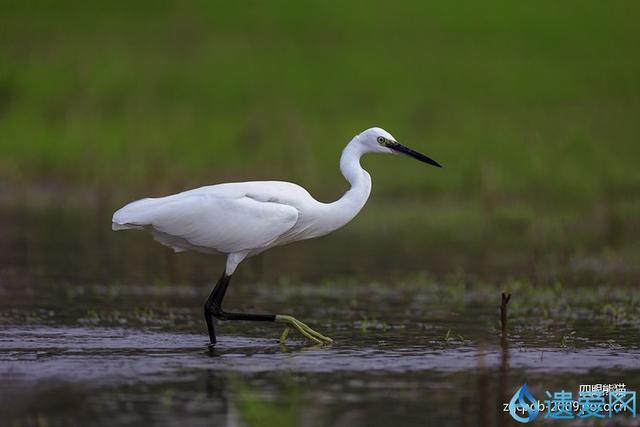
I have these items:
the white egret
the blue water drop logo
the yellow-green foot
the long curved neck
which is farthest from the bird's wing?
the blue water drop logo

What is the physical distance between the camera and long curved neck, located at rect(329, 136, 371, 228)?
1293 centimetres

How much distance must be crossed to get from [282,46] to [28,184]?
1374 centimetres

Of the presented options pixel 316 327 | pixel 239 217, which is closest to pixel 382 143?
pixel 239 217

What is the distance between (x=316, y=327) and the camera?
13609 millimetres

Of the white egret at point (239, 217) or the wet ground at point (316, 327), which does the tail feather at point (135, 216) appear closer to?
the white egret at point (239, 217)

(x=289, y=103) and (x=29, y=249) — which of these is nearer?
(x=29, y=249)

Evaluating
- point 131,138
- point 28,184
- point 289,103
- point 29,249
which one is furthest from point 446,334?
point 289,103

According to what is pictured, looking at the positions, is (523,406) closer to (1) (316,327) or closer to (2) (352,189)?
(2) (352,189)

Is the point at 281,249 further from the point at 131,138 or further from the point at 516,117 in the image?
the point at 516,117

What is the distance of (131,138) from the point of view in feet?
107

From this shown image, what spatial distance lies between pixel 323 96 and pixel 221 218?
2466cm

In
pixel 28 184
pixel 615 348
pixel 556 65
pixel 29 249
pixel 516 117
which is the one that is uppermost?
pixel 556 65

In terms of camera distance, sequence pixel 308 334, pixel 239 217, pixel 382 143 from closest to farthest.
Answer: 1. pixel 308 334
2. pixel 239 217
3. pixel 382 143

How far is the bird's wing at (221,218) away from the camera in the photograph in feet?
40.9
